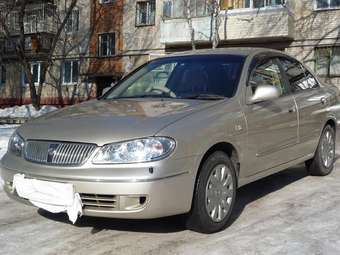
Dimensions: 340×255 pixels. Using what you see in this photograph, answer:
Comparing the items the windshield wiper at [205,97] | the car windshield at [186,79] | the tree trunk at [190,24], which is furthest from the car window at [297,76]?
the tree trunk at [190,24]

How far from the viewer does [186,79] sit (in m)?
5.18

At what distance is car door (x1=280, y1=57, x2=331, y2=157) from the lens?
230 inches

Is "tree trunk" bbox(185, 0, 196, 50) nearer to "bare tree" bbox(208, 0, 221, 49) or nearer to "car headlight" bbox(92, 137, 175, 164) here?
"bare tree" bbox(208, 0, 221, 49)

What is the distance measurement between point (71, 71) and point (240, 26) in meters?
12.2

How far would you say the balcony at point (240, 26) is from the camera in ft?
73.9

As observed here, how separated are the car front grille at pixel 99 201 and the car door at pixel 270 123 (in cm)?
147

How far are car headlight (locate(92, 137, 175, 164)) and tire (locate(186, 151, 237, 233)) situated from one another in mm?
472

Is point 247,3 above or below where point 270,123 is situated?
above

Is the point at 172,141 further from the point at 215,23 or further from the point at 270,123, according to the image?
the point at 215,23

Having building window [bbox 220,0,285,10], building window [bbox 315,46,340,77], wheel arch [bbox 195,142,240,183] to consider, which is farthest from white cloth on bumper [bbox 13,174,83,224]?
building window [bbox 315,46,340,77]

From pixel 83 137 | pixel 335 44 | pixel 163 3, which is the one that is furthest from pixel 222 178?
pixel 163 3

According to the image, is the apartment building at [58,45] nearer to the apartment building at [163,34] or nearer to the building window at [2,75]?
the apartment building at [163,34]

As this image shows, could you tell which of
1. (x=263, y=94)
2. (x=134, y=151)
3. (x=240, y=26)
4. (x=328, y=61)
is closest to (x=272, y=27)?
(x=240, y=26)

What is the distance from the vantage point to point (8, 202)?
5.55m
